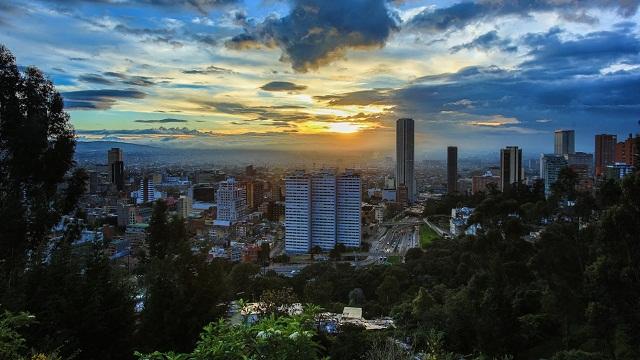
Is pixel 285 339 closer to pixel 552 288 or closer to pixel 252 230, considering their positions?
pixel 552 288

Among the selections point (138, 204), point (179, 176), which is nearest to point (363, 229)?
point (138, 204)

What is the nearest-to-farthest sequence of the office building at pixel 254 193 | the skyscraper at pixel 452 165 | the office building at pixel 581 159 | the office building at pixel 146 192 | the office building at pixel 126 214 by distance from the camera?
1. the office building at pixel 581 159
2. the office building at pixel 126 214
3. the office building at pixel 146 192
4. the office building at pixel 254 193
5. the skyscraper at pixel 452 165

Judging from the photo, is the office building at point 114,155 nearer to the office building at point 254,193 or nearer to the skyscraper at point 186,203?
the skyscraper at point 186,203

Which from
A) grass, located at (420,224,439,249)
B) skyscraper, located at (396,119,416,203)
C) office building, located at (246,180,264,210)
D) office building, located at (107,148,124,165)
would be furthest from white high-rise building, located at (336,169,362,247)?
skyscraper, located at (396,119,416,203)

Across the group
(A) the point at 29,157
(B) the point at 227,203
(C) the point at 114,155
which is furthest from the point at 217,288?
(C) the point at 114,155

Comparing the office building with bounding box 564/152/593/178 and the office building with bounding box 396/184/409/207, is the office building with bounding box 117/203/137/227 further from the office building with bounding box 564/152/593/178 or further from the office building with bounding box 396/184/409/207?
the office building with bounding box 396/184/409/207

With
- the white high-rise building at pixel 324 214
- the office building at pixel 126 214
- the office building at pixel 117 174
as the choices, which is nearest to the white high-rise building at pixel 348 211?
the white high-rise building at pixel 324 214
